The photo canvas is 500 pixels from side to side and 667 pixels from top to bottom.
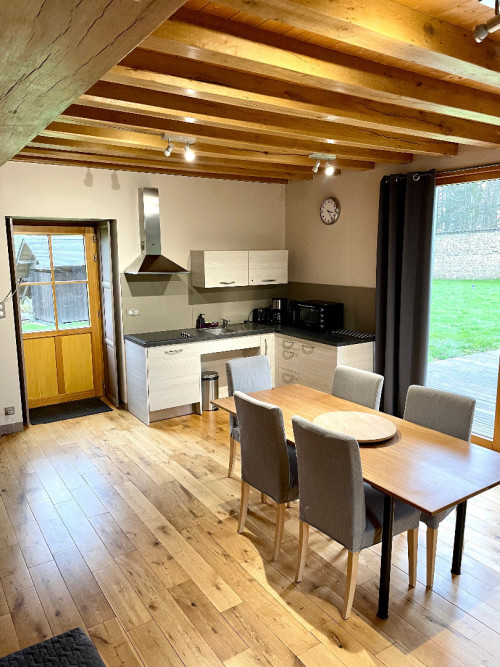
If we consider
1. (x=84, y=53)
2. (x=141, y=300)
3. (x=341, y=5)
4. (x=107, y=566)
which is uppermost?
(x=341, y=5)

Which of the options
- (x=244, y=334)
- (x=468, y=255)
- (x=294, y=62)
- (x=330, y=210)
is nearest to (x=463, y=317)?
(x=468, y=255)

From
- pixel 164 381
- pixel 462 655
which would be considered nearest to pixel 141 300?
pixel 164 381

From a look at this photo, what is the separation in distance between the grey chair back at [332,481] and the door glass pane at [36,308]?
398 cm

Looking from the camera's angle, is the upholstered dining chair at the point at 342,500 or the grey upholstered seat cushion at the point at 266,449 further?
the grey upholstered seat cushion at the point at 266,449

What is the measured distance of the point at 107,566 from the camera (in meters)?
2.81

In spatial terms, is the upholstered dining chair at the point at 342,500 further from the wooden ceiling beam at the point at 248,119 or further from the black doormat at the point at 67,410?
the black doormat at the point at 67,410

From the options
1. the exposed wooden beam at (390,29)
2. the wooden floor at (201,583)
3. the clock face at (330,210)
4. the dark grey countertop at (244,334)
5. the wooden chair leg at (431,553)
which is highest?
the exposed wooden beam at (390,29)

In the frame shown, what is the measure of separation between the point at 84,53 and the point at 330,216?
4.74 metres

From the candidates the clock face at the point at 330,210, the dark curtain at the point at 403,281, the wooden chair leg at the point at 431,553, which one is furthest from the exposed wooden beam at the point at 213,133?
the wooden chair leg at the point at 431,553

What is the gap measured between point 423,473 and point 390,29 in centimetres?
187

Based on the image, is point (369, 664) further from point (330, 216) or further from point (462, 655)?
point (330, 216)

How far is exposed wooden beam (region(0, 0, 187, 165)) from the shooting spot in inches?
32.1

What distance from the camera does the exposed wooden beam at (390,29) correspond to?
61.4 inches

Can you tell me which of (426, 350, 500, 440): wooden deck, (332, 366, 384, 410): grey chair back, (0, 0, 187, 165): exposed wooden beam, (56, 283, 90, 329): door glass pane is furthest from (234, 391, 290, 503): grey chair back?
(56, 283, 90, 329): door glass pane
